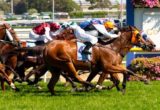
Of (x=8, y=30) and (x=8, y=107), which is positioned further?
(x=8, y=30)

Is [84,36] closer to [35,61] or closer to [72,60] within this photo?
[72,60]

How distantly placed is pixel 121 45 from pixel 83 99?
2059 millimetres

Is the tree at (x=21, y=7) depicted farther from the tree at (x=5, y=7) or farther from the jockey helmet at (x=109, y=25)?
the jockey helmet at (x=109, y=25)

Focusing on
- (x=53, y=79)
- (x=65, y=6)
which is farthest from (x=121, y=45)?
(x=65, y=6)

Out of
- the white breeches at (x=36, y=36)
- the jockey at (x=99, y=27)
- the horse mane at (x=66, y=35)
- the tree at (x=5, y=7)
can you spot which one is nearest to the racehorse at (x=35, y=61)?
the horse mane at (x=66, y=35)

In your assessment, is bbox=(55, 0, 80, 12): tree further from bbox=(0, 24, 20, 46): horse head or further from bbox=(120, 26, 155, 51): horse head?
bbox=(120, 26, 155, 51): horse head

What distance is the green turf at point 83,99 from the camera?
8.79 metres

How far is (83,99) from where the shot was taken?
980 centimetres

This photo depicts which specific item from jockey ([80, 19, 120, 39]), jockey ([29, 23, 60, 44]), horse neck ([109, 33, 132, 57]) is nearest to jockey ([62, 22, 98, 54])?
jockey ([80, 19, 120, 39])

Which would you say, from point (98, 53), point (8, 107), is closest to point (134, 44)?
point (98, 53)

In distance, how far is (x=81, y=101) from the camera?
31.2 ft

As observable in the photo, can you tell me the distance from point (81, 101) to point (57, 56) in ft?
4.28

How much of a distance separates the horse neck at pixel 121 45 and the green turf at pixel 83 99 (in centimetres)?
91

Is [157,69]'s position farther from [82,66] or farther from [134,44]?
[82,66]
